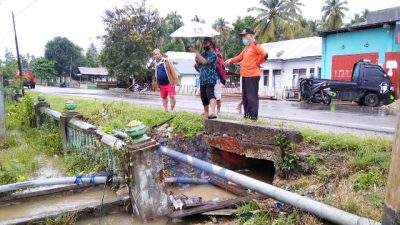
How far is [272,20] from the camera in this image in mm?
38531

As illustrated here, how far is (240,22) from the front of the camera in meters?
46.7

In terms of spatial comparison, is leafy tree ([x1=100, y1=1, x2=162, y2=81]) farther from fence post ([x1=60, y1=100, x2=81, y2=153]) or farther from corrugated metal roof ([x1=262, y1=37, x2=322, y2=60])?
fence post ([x1=60, y1=100, x2=81, y2=153])

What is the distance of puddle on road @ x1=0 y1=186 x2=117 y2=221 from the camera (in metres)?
4.30

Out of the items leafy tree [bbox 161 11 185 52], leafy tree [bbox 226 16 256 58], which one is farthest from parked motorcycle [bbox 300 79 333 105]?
leafy tree [bbox 161 11 185 52]

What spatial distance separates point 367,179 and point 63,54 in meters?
75.5

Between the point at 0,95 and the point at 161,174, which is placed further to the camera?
the point at 0,95

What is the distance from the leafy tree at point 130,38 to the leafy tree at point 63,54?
35590 mm

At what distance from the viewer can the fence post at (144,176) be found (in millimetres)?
3994

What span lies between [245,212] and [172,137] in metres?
2.98

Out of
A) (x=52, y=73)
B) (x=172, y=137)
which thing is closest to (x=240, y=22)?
(x=52, y=73)

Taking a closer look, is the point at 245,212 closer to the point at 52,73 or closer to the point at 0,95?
the point at 0,95

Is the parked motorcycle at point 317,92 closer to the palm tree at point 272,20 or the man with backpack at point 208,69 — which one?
the man with backpack at point 208,69

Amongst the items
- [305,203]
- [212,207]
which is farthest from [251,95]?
[305,203]

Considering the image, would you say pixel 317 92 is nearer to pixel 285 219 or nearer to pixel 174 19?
pixel 285 219
